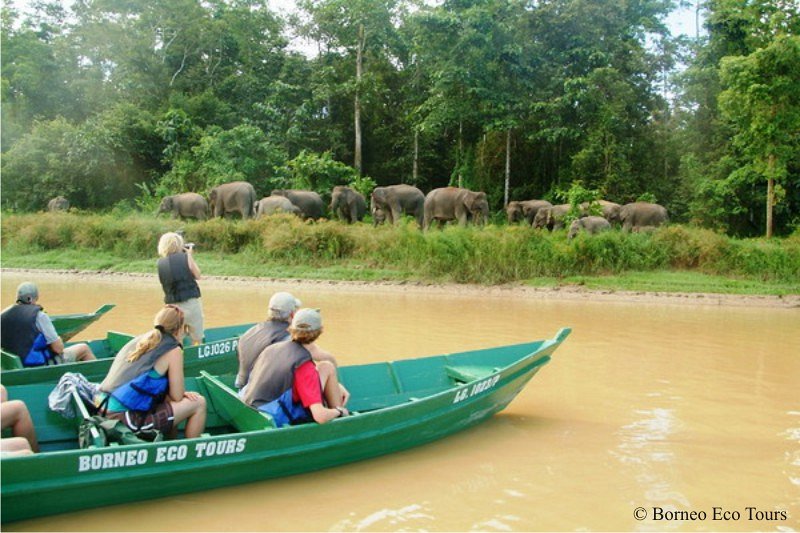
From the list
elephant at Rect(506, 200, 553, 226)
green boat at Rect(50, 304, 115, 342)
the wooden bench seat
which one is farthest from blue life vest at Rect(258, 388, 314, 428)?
elephant at Rect(506, 200, 553, 226)

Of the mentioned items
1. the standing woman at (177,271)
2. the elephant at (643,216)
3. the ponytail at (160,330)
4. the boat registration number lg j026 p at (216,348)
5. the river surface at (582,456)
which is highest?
the elephant at (643,216)

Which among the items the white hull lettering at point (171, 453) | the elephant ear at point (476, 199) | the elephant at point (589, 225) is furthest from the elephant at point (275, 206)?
the white hull lettering at point (171, 453)

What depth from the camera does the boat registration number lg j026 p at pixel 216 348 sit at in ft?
29.3

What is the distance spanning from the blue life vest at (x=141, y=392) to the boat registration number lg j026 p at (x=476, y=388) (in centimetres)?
267

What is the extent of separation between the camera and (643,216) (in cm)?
2509

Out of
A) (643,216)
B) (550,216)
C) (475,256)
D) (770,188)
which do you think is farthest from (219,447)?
(643,216)

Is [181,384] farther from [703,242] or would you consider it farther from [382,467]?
[703,242]

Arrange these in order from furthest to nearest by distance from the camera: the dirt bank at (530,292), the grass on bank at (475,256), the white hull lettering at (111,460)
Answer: the grass on bank at (475,256) → the dirt bank at (530,292) → the white hull lettering at (111,460)

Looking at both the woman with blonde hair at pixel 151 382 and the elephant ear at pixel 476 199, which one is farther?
the elephant ear at pixel 476 199

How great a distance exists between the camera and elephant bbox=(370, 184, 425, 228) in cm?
2619

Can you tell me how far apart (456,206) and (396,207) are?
6.62ft

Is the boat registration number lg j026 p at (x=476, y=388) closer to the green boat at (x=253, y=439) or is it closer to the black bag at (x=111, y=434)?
the green boat at (x=253, y=439)

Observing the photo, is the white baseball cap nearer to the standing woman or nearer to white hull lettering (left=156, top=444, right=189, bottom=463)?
white hull lettering (left=156, top=444, right=189, bottom=463)

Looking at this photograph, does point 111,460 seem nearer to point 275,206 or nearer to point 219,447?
point 219,447
